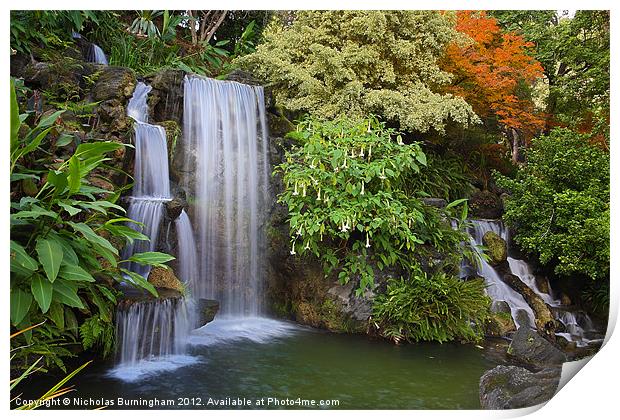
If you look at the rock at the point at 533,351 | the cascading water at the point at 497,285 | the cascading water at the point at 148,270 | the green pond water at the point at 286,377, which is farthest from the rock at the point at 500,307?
the cascading water at the point at 148,270

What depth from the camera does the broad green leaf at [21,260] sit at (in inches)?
88.4

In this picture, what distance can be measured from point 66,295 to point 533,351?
2.77 meters

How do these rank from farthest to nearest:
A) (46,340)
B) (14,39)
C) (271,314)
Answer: (271,314)
(14,39)
(46,340)

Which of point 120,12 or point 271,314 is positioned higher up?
point 120,12

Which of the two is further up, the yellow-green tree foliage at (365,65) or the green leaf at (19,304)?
the yellow-green tree foliage at (365,65)

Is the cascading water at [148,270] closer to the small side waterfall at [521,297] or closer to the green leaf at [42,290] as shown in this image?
the green leaf at [42,290]

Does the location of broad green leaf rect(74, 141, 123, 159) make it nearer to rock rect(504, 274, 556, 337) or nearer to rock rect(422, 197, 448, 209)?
rock rect(422, 197, 448, 209)

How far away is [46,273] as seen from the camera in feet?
7.25

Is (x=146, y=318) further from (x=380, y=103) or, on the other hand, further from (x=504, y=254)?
(x=504, y=254)

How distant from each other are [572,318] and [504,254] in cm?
68

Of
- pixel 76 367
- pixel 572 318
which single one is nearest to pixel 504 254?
pixel 572 318

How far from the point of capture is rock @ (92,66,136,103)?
331cm

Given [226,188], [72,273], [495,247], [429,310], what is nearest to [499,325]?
[429,310]

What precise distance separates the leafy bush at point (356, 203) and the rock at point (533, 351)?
0.74 metres
